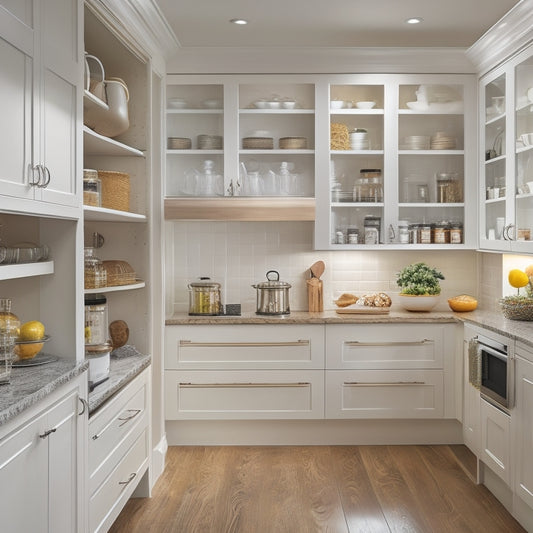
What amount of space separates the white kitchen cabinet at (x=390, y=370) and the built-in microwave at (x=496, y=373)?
58 centimetres

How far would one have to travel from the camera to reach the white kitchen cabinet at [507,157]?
375 cm

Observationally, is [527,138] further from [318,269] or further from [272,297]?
[272,297]

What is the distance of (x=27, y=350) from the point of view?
95.2 inches

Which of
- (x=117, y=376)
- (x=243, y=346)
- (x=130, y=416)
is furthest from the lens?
(x=243, y=346)

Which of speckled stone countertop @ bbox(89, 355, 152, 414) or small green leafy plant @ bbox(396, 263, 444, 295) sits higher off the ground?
small green leafy plant @ bbox(396, 263, 444, 295)

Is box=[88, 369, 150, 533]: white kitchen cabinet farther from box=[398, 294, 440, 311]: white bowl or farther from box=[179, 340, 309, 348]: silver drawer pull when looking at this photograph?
box=[398, 294, 440, 311]: white bowl

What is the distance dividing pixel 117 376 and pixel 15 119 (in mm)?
1431

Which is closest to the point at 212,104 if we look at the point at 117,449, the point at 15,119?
the point at 117,449

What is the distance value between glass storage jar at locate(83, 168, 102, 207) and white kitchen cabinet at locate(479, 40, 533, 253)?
2.32 m

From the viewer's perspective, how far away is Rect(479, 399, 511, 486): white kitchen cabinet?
3361mm

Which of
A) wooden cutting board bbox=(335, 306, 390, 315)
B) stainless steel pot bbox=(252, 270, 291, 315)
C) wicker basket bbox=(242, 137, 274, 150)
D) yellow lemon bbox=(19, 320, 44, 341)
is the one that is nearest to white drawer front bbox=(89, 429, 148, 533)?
yellow lemon bbox=(19, 320, 44, 341)

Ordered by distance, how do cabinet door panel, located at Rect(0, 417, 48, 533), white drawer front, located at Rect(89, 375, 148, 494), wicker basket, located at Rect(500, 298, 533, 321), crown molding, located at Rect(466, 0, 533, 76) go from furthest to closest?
wicker basket, located at Rect(500, 298, 533, 321), crown molding, located at Rect(466, 0, 533, 76), white drawer front, located at Rect(89, 375, 148, 494), cabinet door panel, located at Rect(0, 417, 48, 533)

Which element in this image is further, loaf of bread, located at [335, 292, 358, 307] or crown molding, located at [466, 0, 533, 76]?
loaf of bread, located at [335, 292, 358, 307]

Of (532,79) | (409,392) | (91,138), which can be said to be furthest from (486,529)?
(91,138)
